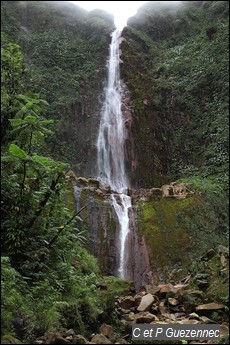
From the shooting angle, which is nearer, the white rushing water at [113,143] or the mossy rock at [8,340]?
the mossy rock at [8,340]

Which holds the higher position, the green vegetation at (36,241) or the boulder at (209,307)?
the green vegetation at (36,241)

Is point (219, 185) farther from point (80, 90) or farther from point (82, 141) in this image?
point (80, 90)

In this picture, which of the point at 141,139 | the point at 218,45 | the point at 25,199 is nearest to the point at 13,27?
the point at 141,139

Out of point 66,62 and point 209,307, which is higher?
point 66,62

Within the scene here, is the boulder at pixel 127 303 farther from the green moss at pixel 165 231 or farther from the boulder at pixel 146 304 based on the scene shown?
the green moss at pixel 165 231

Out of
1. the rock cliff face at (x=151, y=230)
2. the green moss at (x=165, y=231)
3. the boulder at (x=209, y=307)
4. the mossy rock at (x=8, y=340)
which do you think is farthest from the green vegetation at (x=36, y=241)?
the green moss at (x=165, y=231)

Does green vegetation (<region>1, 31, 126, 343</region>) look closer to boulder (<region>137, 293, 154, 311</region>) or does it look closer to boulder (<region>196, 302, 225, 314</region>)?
boulder (<region>137, 293, 154, 311</region>)

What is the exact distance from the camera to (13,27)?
24859 millimetres

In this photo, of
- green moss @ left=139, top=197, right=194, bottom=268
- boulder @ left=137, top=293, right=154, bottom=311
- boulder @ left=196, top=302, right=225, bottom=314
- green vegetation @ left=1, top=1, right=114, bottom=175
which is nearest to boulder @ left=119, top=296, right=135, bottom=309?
boulder @ left=137, top=293, right=154, bottom=311

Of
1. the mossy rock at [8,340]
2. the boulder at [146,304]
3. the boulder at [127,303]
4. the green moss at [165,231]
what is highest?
the green moss at [165,231]

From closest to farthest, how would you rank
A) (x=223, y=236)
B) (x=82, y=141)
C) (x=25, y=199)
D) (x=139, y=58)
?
(x=25, y=199) < (x=223, y=236) < (x=82, y=141) < (x=139, y=58)

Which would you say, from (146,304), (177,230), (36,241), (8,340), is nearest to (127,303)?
(146,304)

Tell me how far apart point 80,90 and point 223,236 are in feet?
44.8

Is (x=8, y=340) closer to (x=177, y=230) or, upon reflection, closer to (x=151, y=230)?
(x=151, y=230)
